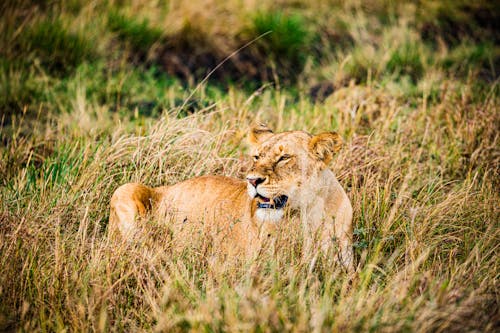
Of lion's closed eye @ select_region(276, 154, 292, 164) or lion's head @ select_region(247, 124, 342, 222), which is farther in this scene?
lion's closed eye @ select_region(276, 154, 292, 164)

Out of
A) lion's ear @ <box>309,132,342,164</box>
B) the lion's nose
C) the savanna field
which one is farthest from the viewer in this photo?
lion's ear @ <box>309,132,342,164</box>

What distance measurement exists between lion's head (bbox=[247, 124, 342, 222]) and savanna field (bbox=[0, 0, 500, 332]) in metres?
0.21

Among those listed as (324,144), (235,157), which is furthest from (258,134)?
(235,157)

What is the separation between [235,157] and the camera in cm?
511

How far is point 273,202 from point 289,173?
7.6 inches

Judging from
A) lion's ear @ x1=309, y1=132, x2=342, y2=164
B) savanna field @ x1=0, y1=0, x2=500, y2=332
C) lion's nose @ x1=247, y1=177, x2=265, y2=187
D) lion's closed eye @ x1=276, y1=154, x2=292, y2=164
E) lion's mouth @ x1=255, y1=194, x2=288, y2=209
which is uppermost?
lion's ear @ x1=309, y1=132, x2=342, y2=164

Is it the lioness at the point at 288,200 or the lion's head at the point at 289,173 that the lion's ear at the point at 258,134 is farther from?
the lion's head at the point at 289,173

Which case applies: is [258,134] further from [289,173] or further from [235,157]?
[235,157]

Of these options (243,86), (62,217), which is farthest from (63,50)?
(62,217)

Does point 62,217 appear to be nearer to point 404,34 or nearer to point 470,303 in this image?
point 470,303

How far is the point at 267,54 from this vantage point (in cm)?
848

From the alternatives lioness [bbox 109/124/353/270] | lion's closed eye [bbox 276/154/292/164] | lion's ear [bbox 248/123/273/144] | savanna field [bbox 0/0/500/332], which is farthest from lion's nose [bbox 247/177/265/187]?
lion's ear [bbox 248/123/273/144]

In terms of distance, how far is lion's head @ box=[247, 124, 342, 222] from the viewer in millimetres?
3465

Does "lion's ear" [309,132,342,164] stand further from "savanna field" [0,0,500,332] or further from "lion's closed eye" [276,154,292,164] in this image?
"savanna field" [0,0,500,332]
